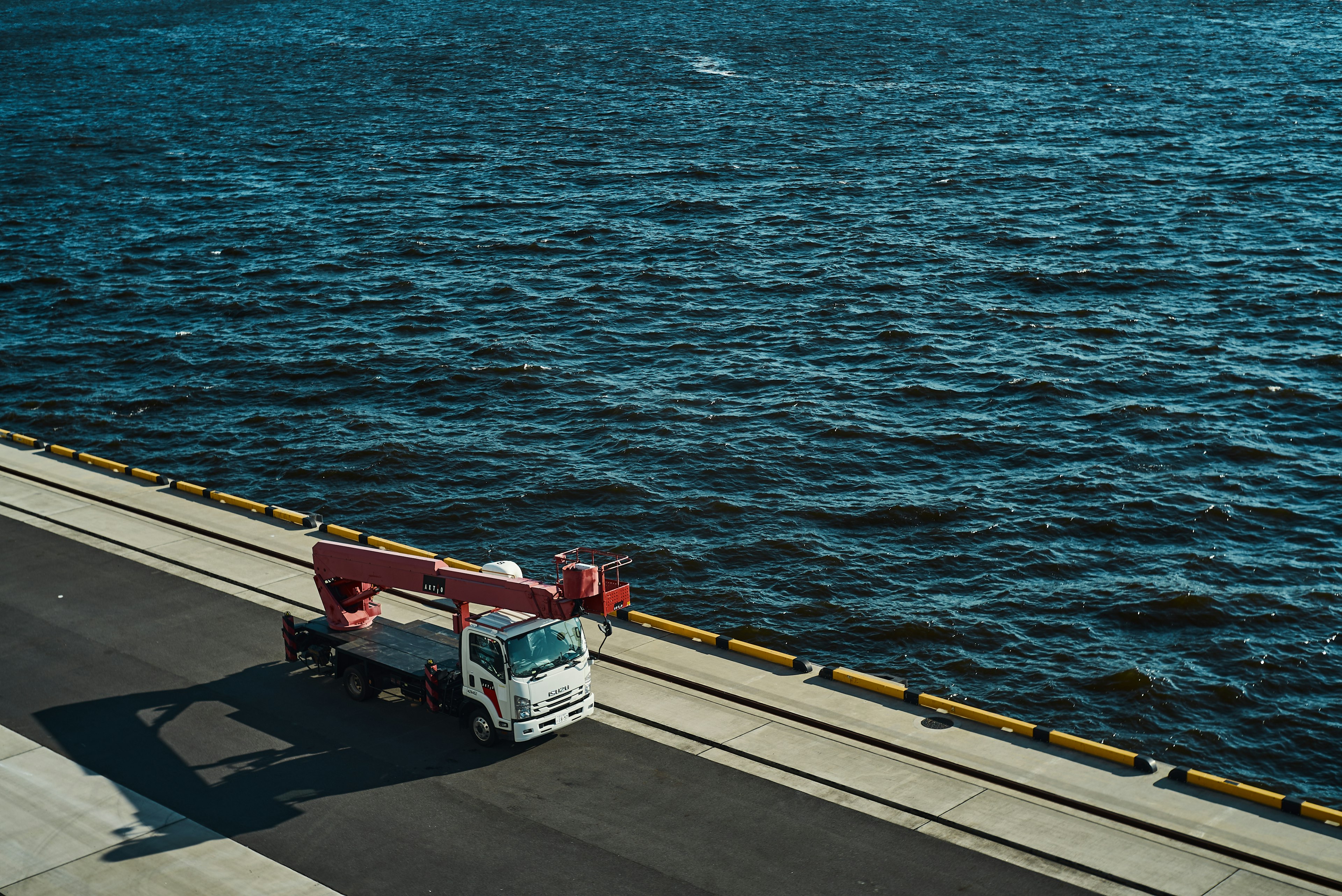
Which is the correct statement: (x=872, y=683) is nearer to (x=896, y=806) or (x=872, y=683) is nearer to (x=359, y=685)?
(x=896, y=806)

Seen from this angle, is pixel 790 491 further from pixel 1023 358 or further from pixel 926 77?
pixel 926 77

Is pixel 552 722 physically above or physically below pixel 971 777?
above

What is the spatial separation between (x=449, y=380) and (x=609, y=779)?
29406 mm

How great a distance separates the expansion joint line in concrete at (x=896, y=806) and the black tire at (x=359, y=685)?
502 cm

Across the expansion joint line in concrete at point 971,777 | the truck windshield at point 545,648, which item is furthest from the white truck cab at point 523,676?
the expansion joint line in concrete at point 971,777

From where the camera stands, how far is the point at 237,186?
258 feet

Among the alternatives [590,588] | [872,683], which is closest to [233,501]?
[590,588]

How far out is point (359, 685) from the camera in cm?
2777

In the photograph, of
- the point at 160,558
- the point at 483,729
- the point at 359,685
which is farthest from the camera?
the point at 160,558

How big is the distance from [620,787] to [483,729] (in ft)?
10.6

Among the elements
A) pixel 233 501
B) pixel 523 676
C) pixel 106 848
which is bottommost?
pixel 106 848

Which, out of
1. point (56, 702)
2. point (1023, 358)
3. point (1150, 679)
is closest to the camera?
point (56, 702)

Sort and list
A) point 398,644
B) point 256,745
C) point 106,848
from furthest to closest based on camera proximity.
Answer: point 398,644 → point 256,745 → point 106,848

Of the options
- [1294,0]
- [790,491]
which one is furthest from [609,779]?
[1294,0]
